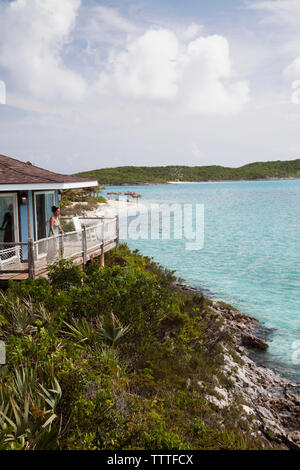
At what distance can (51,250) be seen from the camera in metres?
11.4

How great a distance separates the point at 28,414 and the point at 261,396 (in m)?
6.02

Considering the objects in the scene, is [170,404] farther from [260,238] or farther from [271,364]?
[260,238]

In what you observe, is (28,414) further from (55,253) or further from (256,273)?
(256,273)

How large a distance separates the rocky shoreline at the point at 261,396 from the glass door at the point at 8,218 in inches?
316

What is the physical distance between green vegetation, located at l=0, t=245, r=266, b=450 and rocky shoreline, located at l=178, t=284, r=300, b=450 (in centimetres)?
26

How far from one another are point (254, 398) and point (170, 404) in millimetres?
3051

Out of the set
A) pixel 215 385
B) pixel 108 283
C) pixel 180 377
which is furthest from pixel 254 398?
pixel 108 283

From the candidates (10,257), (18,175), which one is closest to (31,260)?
(10,257)

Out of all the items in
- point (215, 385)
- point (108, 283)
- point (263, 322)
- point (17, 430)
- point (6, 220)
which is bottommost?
point (263, 322)

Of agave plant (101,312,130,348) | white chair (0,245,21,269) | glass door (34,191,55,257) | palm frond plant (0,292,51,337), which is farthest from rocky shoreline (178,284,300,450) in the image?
glass door (34,191,55,257)

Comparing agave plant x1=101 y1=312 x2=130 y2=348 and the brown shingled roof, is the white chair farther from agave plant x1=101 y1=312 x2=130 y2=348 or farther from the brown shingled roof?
agave plant x1=101 y1=312 x2=130 y2=348

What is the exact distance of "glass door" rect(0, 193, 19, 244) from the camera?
1275cm
